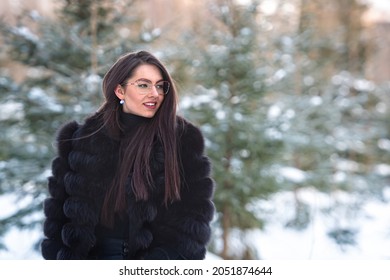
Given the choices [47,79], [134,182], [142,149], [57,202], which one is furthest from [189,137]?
[47,79]

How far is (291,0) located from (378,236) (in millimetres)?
4696

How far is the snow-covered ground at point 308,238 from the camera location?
14.2ft

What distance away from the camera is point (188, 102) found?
4.49 metres

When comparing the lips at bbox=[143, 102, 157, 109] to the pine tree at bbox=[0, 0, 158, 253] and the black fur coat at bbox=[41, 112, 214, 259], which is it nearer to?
the black fur coat at bbox=[41, 112, 214, 259]

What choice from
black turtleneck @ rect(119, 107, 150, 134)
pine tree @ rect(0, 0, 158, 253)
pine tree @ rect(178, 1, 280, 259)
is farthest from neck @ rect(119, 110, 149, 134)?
pine tree @ rect(178, 1, 280, 259)

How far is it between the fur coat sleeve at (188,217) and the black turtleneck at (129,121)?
0.23m

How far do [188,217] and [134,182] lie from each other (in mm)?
323

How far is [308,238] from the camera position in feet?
21.9

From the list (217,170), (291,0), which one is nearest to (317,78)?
(291,0)

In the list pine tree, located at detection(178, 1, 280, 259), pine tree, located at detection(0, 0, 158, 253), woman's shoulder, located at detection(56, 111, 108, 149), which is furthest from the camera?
pine tree, located at detection(178, 1, 280, 259)

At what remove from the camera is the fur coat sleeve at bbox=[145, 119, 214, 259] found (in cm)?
188

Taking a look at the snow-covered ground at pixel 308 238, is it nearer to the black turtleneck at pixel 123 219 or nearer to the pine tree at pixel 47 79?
the pine tree at pixel 47 79

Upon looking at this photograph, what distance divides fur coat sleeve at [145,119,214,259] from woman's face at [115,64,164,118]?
0.23m

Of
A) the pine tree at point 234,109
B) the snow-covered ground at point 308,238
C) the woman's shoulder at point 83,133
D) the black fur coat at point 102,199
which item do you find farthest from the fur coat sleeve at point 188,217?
the snow-covered ground at point 308,238
